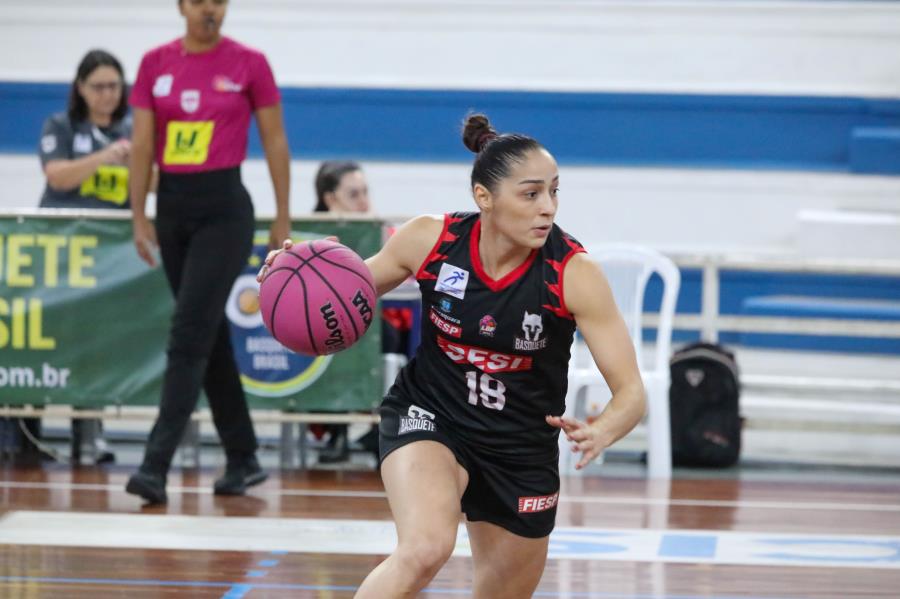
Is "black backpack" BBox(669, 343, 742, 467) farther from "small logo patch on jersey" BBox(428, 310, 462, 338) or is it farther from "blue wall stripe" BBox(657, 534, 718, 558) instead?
"small logo patch on jersey" BBox(428, 310, 462, 338)

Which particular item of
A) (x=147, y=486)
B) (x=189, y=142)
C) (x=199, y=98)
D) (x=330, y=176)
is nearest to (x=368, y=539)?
(x=147, y=486)

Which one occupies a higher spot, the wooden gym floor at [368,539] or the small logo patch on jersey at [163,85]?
the small logo patch on jersey at [163,85]

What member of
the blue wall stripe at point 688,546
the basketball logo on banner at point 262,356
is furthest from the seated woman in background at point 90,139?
the blue wall stripe at point 688,546

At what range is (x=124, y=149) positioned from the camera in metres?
7.09

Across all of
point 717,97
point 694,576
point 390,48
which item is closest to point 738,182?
point 717,97

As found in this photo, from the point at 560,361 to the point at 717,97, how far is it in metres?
7.57

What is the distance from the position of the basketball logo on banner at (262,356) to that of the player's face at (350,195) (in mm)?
401

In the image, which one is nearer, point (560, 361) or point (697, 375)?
point (560, 361)

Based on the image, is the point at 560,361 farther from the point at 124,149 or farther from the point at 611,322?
the point at 124,149

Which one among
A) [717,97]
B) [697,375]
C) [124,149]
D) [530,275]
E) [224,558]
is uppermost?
[717,97]

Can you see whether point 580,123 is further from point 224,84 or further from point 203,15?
point 203,15

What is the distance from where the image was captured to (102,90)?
7383mm

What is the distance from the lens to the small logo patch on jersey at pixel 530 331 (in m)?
3.80

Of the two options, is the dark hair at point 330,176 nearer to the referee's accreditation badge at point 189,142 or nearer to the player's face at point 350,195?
the player's face at point 350,195
